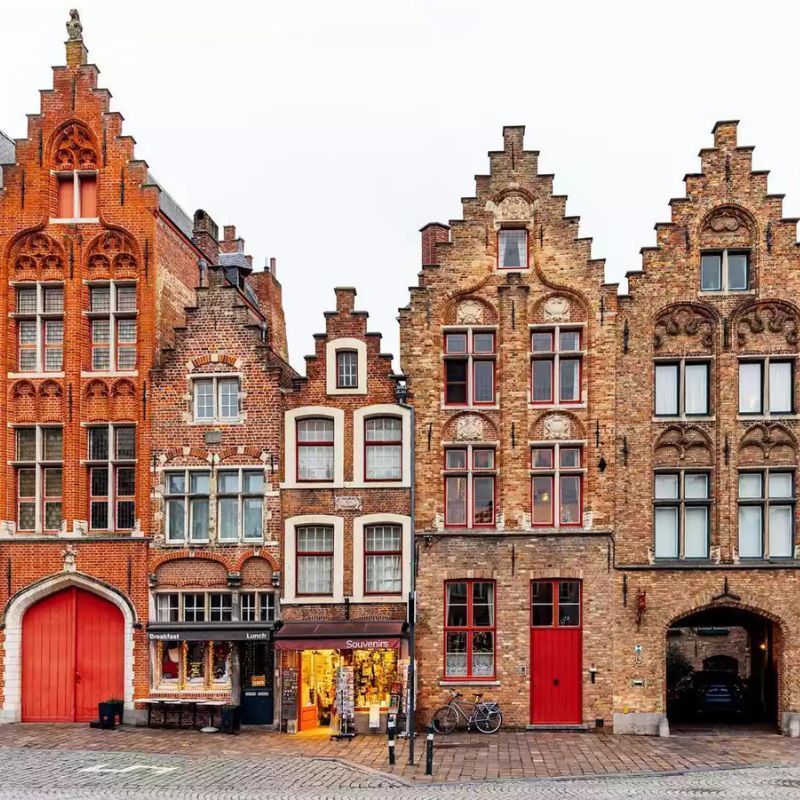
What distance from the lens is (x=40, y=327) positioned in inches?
917

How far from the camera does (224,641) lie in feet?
72.6

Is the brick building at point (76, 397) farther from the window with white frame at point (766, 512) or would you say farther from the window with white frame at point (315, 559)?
the window with white frame at point (766, 512)

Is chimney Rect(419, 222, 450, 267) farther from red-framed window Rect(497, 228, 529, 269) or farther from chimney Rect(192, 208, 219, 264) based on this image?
chimney Rect(192, 208, 219, 264)

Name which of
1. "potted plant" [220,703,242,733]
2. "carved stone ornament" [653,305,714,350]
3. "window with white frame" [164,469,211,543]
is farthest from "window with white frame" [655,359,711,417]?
"potted plant" [220,703,242,733]

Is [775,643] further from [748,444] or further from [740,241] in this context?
[740,241]

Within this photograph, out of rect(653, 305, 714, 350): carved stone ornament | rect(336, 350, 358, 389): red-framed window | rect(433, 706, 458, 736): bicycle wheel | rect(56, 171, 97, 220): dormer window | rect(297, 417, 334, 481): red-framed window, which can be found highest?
rect(56, 171, 97, 220): dormer window

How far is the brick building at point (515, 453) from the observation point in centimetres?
2194

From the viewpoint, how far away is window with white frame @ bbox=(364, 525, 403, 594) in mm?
22281

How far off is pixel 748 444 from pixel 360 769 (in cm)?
1200

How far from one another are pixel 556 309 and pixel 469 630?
816 cm

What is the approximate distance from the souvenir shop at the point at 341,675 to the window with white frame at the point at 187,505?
331 cm

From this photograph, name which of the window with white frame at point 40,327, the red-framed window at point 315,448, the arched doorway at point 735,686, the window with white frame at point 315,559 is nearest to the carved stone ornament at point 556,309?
the red-framed window at point 315,448

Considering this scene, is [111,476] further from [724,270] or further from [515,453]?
[724,270]

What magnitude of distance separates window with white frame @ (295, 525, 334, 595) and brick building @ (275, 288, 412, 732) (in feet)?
0.08
